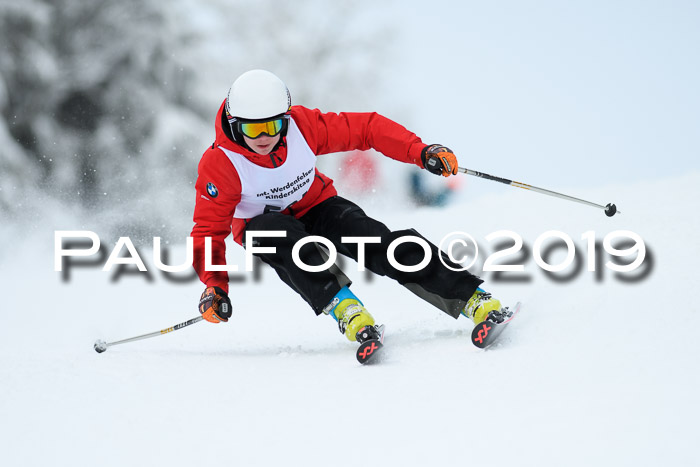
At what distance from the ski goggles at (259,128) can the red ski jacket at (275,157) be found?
0.43ft

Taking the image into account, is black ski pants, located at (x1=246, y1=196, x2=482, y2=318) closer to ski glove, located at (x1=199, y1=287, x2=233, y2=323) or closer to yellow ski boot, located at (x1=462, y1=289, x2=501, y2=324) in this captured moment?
yellow ski boot, located at (x1=462, y1=289, x2=501, y2=324)

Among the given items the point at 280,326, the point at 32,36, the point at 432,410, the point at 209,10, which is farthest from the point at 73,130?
the point at 432,410

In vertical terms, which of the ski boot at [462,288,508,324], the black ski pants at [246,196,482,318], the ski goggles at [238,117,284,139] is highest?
the ski goggles at [238,117,284,139]

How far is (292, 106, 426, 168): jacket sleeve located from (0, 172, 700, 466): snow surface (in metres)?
0.90

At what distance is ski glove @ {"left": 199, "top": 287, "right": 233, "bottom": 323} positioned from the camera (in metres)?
3.08

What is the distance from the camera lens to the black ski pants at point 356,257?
2.86 metres

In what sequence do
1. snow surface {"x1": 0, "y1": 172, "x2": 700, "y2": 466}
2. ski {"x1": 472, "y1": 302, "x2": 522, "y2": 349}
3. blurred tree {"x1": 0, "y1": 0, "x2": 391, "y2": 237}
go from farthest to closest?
blurred tree {"x1": 0, "y1": 0, "x2": 391, "y2": 237} → ski {"x1": 472, "y1": 302, "x2": 522, "y2": 349} → snow surface {"x1": 0, "y1": 172, "x2": 700, "y2": 466}

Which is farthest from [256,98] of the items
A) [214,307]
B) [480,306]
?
[480,306]

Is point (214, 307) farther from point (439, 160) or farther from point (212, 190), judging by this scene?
point (439, 160)

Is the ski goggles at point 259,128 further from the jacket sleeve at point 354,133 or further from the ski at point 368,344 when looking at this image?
the ski at point 368,344

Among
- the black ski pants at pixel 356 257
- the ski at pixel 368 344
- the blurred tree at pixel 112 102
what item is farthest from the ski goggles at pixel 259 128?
the blurred tree at pixel 112 102

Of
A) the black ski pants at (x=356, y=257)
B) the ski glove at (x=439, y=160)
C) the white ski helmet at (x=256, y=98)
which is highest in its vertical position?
the white ski helmet at (x=256, y=98)

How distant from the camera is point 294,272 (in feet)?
9.60

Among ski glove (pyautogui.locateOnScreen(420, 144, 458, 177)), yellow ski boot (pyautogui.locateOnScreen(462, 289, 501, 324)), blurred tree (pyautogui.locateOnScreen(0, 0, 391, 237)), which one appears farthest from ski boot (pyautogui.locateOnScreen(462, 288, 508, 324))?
blurred tree (pyautogui.locateOnScreen(0, 0, 391, 237))
